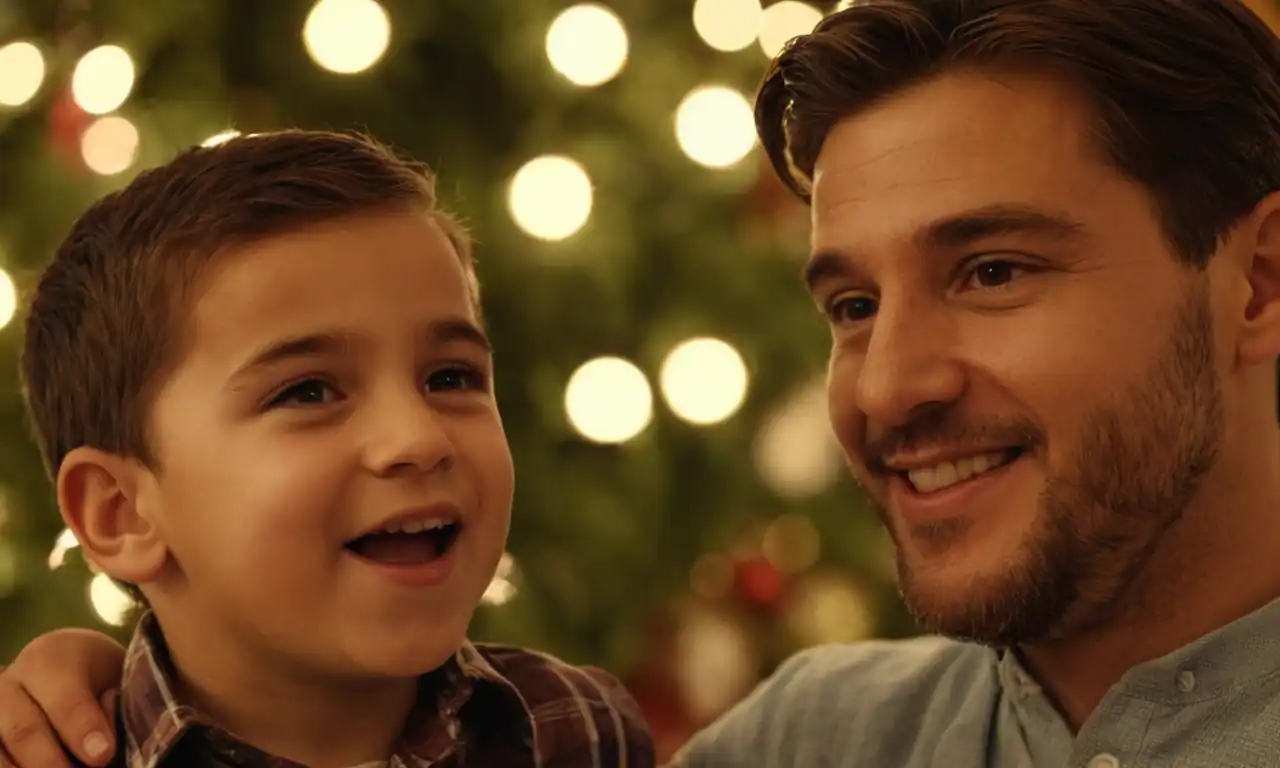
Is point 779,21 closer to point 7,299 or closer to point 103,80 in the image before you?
point 103,80

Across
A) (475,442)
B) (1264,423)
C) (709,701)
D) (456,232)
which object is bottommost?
(709,701)

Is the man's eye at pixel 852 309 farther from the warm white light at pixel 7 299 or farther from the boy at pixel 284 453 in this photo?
the warm white light at pixel 7 299

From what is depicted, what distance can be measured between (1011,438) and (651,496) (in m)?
0.97

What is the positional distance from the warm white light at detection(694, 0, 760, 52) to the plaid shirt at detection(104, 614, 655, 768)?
1.02m

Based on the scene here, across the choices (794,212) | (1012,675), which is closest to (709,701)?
(794,212)

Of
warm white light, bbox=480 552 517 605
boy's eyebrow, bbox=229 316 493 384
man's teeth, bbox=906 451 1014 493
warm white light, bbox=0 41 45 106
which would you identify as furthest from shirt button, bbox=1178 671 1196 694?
warm white light, bbox=0 41 45 106

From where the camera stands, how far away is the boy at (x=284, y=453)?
1.11m

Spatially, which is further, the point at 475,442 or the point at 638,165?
the point at 638,165

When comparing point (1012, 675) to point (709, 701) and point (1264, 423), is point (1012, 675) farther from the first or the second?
point (709, 701)

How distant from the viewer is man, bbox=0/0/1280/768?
3.66ft

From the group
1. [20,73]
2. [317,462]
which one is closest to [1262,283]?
[317,462]

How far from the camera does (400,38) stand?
1.95 meters

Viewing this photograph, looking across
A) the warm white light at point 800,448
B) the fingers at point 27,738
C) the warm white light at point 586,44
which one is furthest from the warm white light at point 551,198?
the fingers at point 27,738

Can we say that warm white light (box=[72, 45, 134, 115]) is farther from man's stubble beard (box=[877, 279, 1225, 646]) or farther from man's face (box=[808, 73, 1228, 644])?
man's stubble beard (box=[877, 279, 1225, 646])
